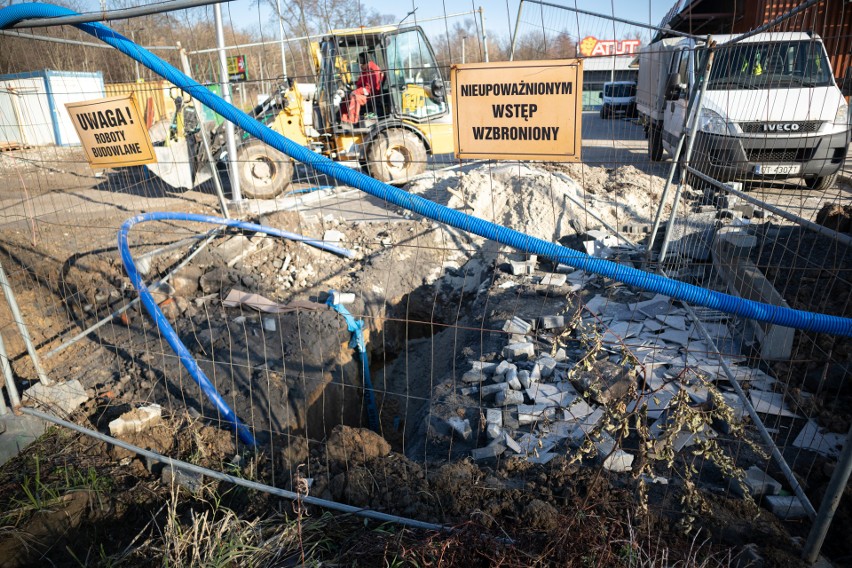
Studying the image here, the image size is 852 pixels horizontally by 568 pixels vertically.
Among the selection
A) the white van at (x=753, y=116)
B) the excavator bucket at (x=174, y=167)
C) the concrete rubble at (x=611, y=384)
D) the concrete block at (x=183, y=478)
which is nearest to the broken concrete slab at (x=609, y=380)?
the concrete rubble at (x=611, y=384)

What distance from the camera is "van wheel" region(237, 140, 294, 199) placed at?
969 centimetres

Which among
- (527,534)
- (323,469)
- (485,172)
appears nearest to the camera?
(527,534)

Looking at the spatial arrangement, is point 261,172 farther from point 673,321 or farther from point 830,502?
point 830,502

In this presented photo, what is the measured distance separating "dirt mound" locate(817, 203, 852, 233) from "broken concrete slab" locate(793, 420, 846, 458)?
8.24ft

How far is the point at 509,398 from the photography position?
3992 mm

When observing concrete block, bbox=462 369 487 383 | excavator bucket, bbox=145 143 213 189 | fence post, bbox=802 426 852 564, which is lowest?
concrete block, bbox=462 369 487 383

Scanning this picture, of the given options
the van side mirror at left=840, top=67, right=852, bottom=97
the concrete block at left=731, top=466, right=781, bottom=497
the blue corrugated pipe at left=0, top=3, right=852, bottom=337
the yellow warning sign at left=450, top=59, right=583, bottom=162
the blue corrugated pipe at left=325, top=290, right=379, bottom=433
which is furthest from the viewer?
the blue corrugated pipe at left=325, top=290, right=379, bottom=433

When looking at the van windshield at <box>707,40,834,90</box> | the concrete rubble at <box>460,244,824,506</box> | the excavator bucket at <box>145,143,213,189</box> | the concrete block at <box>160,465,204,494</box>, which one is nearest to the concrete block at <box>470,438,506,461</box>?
the concrete rubble at <box>460,244,824,506</box>

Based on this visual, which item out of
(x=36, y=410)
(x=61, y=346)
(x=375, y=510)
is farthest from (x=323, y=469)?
(x=61, y=346)

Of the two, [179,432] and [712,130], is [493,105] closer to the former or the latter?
[179,432]

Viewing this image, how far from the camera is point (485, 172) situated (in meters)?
8.96

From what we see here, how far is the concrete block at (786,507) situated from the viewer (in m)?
2.75

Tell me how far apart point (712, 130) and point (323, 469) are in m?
5.27

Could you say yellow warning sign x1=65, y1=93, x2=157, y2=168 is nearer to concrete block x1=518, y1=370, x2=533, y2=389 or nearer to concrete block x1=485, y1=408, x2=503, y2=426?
concrete block x1=485, y1=408, x2=503, y2=426
